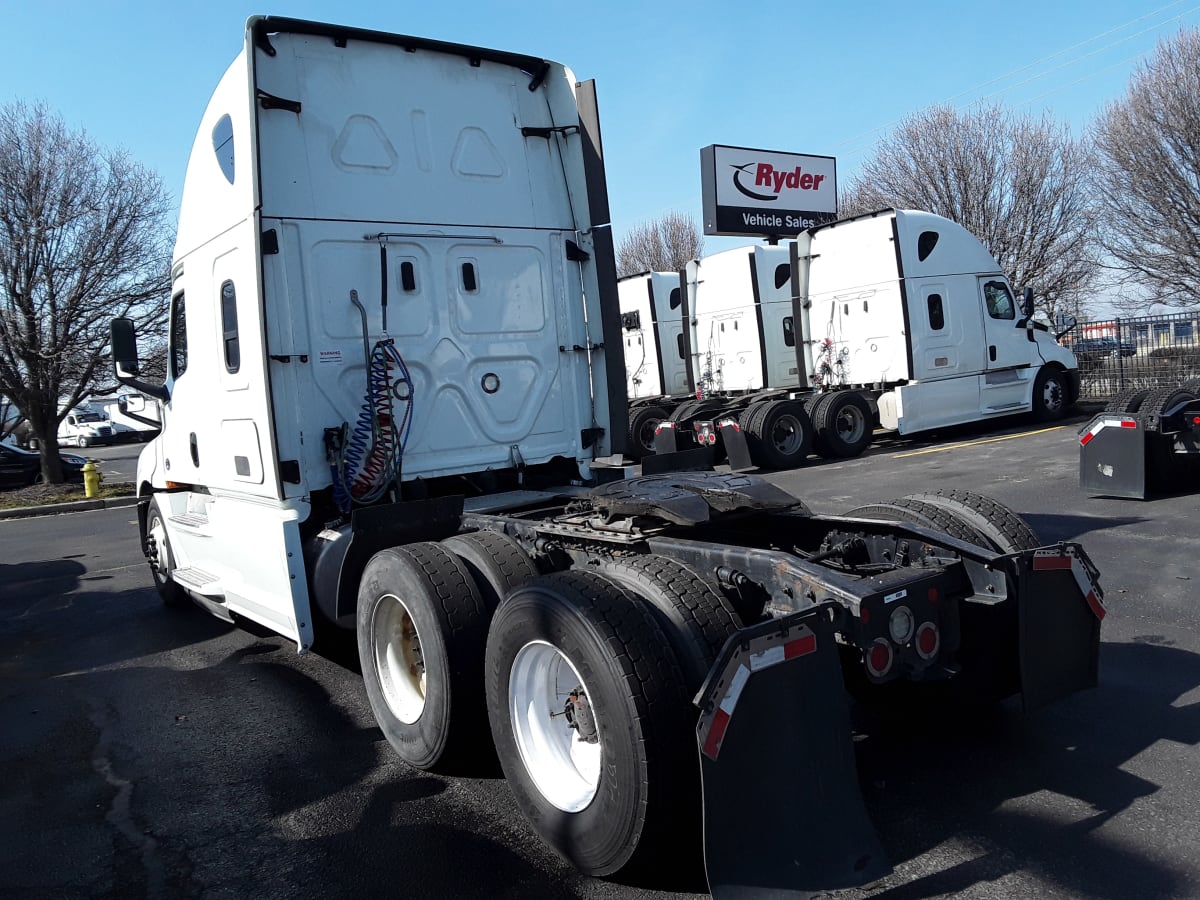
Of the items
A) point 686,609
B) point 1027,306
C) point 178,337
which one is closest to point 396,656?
point 686,609

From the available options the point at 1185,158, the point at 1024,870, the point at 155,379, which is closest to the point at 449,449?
the point at 1024,870

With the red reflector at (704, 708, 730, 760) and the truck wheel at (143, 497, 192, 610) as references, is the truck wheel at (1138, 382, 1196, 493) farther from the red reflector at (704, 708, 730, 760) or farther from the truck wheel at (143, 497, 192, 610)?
the truck wheel at (143, 497, 192, 610)

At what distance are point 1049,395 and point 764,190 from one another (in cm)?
1306

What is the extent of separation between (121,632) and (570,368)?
4.36m

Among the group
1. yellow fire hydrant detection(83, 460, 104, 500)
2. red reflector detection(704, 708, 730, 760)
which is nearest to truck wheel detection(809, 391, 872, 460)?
red reflector detection(704, 708, 730, 760)

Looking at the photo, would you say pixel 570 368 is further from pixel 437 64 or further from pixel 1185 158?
pixel 1185 158

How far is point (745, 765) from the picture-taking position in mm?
2852

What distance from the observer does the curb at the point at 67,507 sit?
57.6ft

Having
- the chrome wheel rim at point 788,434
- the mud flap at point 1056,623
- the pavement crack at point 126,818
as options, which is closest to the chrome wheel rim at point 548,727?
the pavement crack at point 126,818

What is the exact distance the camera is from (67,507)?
18.0 meters

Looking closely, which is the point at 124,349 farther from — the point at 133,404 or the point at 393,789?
the point at 393,789

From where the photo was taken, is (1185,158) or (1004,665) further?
(1185,158)

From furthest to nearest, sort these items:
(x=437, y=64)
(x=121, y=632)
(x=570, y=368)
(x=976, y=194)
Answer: (x=976, y=194) < (x=121, y=632) < (x=570, y=368) < (x=437, y=64)

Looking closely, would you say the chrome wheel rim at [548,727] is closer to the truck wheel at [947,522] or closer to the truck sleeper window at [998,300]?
the truck wheel at [947,522]
